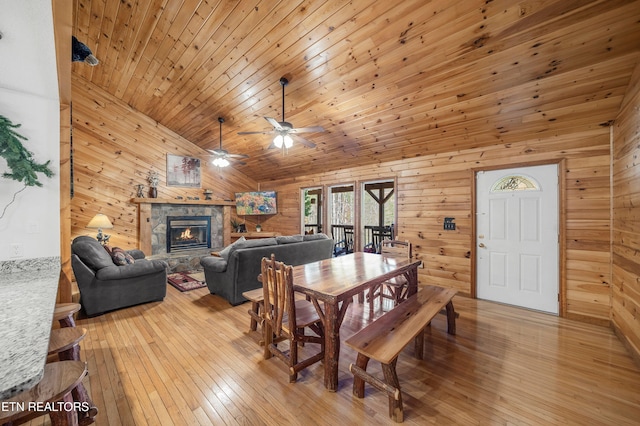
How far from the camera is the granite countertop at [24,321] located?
30.0 inches

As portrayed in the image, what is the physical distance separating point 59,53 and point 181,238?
205 inches

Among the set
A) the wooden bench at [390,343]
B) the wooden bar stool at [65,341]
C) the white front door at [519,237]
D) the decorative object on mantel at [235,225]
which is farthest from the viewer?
the decorative object on mantel at [235,225]

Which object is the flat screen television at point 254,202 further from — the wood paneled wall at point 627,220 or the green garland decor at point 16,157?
the wood paneled wall at point 627,220

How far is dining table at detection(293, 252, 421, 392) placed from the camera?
77.0 inches

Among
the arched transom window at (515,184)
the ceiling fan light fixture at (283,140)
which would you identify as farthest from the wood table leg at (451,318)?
the ceiling fan light fixture at (283,140)

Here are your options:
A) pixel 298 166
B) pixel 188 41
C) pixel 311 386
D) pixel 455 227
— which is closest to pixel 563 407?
pixel 311 386

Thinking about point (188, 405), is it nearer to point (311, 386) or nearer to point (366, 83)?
point (311, 386)

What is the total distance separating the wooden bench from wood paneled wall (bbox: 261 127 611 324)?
1.94 meters

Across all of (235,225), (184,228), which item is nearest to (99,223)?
(184,228)

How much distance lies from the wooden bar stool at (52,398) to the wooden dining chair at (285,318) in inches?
47.0

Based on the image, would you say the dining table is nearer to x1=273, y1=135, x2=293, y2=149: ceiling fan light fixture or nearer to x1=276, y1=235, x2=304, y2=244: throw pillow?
x1=276, y1=235, x2=304, y2=244: throw pillow

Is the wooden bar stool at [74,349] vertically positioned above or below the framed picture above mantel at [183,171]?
below

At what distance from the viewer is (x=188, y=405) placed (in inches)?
70.8

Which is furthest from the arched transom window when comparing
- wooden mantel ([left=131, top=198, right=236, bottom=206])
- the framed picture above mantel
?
the framed picture above mantel
